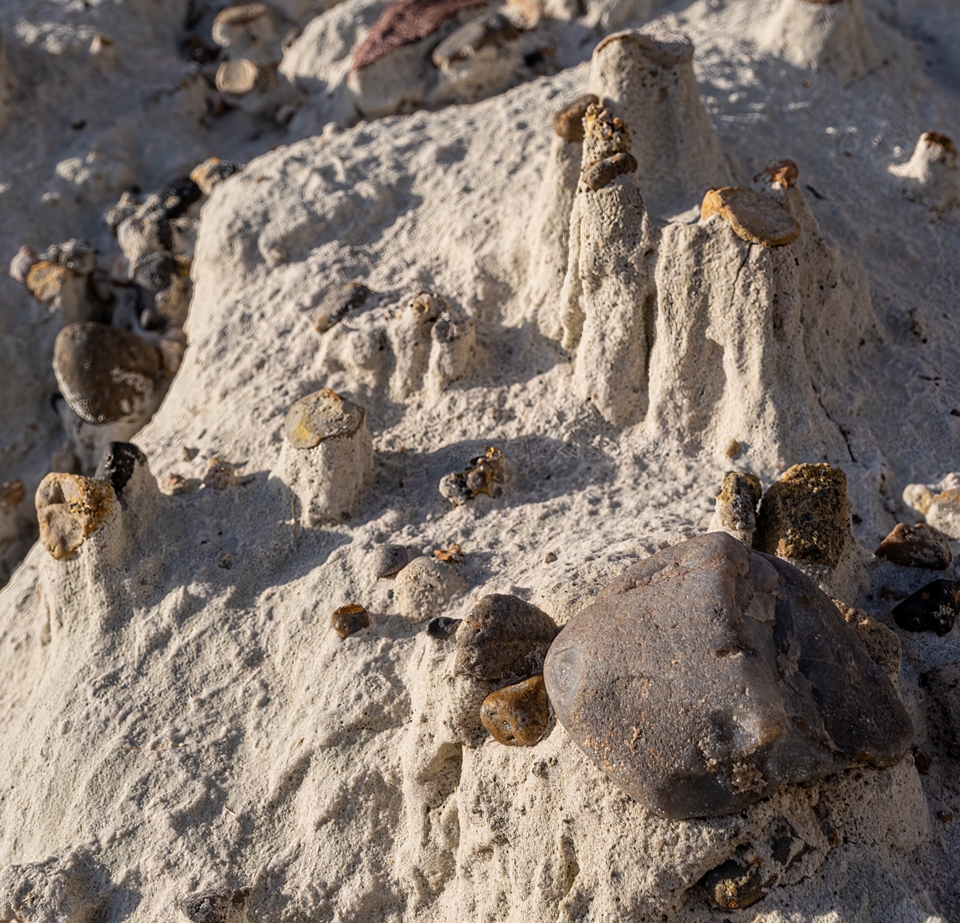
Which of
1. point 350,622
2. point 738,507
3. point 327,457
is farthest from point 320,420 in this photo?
point 738,507

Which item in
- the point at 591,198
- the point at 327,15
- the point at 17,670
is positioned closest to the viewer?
the point at 591,198

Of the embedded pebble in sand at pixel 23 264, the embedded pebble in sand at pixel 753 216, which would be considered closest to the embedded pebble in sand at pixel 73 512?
the embedded pebble in sand at pixel 753 216

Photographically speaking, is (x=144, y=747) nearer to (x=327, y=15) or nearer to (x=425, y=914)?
(x=425, y=914)

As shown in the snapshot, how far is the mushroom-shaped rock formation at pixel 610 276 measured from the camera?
10.9 ft

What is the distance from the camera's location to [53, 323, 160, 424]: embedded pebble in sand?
4695mm

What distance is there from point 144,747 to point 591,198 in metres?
2.57

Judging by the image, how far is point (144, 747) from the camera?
3047mm

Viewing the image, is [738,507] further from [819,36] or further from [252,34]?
[252,34]

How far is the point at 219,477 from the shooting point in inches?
143

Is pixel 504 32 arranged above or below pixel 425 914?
above

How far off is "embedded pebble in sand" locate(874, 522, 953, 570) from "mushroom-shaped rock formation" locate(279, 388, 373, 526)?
1.89 meters

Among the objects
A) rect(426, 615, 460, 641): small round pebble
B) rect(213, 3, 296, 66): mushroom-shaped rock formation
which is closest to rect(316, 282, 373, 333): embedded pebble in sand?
rect(426, 615, 460, 641): small round pebble

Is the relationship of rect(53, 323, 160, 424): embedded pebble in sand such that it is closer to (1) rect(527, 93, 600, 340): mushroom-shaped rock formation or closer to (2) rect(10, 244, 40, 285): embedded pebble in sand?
(2) rect(10, 244, 40, 285): embedded pebble in sand

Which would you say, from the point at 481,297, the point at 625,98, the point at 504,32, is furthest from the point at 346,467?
the point at 504,32
